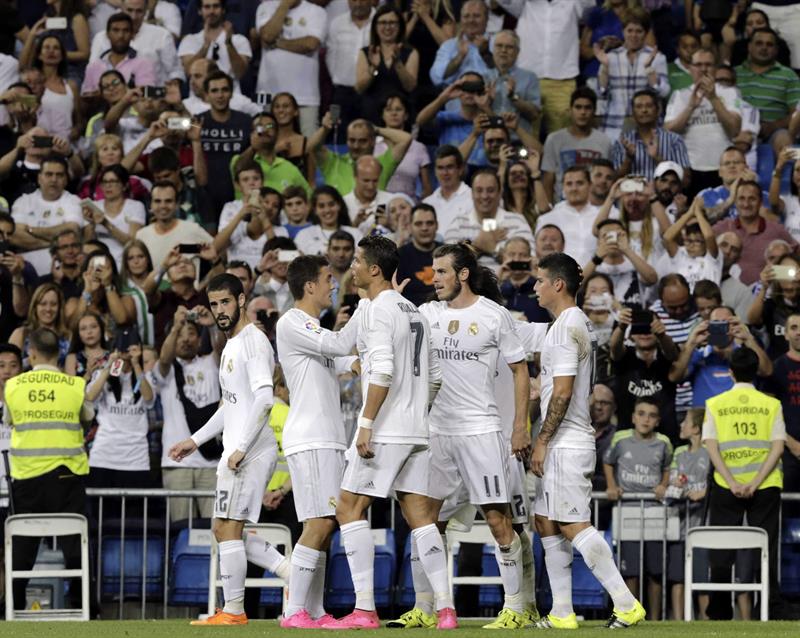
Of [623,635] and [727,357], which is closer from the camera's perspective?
[623,635]

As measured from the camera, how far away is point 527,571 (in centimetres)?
1130

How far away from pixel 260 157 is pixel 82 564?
633 cm

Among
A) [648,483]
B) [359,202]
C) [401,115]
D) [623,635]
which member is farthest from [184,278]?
[623,635]

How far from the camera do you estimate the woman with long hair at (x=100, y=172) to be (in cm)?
1820

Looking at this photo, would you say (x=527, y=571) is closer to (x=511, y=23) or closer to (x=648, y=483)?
(x=648, y=483)

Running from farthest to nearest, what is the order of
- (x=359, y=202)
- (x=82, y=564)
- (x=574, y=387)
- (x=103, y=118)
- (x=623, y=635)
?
1. (x=103, y=118)
2. (x=359, y=202)
3. (x=82, y=564)
4. (x=574, y=387)
5. (x=623, y=635)

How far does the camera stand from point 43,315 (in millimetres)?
15969

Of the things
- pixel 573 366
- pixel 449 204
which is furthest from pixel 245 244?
pixel 573 366

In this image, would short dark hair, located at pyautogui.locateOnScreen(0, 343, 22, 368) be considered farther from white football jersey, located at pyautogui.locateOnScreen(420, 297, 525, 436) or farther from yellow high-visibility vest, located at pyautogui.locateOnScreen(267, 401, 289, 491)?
white football jersey, located at pyautogui.locateOnScreen(420, 297, 525, 436)

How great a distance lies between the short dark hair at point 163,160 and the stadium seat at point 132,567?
486cm

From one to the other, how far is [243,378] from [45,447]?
132 inches

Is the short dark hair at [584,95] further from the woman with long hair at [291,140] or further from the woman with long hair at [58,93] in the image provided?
the woman with long hair at [58,93]

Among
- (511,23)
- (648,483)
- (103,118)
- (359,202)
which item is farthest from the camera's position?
(511,23)

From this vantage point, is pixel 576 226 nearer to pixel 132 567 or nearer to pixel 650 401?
pixel 650 401
